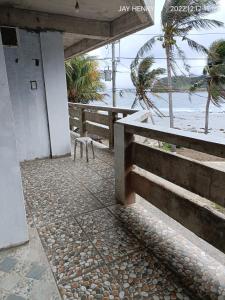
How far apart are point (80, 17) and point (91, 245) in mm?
3791

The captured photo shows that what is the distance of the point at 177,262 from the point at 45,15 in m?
4.07

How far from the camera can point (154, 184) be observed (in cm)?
218

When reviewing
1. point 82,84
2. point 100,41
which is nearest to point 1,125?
→ point 100,41

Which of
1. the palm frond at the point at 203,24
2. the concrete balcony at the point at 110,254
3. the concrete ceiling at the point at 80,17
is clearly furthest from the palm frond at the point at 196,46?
the concrete balcony at the point at 110,254

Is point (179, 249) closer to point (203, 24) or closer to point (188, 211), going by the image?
point (188, 211)

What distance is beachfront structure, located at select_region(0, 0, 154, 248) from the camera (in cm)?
352

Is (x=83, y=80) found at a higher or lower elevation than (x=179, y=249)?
higher

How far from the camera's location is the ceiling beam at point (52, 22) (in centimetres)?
360

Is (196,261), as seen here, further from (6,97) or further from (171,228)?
(6,97)

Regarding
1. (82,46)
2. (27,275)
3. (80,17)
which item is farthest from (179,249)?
(82,46)

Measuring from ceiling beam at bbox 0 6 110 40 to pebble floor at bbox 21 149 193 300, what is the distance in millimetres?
2480

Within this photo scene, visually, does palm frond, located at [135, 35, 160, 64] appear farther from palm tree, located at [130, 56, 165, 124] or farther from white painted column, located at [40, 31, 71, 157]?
white painted column, located at [40, 31, 71, 157]

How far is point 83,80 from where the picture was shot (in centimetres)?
1013

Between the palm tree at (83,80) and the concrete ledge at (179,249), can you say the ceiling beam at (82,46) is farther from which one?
the concrete ledge at (179,249)
